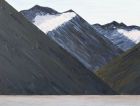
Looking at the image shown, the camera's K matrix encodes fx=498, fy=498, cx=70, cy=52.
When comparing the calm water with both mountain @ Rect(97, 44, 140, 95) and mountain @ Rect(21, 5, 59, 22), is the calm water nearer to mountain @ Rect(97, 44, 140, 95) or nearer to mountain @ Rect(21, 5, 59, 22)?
mountain @ Rect(97, 44, 140, 95)

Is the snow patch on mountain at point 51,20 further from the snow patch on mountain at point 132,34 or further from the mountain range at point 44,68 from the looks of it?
the mountain range at point 44,68

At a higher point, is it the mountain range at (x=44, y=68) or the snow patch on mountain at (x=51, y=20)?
the mountain range at (x=44, y=68)

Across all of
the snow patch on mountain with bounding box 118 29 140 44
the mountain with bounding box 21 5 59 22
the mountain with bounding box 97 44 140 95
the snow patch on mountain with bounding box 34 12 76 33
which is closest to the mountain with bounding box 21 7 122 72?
the snow patch on mountain with bounding box 34 12 76 33

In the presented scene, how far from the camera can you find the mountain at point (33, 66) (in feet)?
175

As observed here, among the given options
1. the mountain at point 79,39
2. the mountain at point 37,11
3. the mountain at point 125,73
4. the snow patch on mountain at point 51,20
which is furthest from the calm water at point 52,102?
A: the mountain at point 37,11

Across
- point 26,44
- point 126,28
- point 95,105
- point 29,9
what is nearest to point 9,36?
point 26,44

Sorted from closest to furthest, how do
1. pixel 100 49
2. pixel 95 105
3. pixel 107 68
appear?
pixel 95 105 < pixel 107 68 < pixel 100 49

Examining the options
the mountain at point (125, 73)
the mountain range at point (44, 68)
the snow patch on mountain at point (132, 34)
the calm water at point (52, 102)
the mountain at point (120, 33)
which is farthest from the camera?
the snow patch on mountain at point (132, 34)

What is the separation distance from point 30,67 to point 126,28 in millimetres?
108989

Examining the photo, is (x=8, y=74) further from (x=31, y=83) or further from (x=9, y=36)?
(x=9, y=36)

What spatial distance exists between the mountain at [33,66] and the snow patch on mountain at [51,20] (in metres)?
58.9

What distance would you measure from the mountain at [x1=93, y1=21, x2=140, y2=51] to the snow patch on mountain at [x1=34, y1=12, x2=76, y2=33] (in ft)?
69.6

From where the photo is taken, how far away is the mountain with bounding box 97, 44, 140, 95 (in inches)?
3145

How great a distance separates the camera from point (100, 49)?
125812 millimetres
